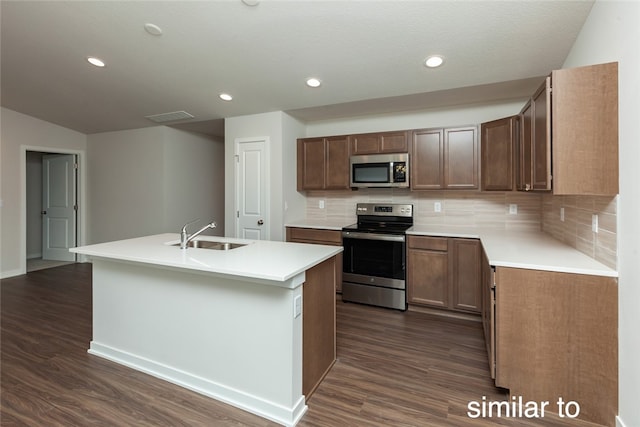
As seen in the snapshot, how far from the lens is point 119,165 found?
5379 millimetres

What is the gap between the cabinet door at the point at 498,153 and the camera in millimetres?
2902

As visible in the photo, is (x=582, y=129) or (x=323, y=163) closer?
(x=582, y=129)

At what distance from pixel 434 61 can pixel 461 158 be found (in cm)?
118

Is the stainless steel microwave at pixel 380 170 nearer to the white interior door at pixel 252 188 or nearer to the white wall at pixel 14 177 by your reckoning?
the white interior door at pixel 252 188

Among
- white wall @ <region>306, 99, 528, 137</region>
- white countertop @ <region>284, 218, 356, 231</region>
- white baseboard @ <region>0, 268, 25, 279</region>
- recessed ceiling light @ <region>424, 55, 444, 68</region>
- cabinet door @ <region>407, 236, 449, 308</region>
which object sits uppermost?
recessed ceiling light @ <region>424, 55, 444, 68</region>

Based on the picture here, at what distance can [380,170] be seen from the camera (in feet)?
12.4

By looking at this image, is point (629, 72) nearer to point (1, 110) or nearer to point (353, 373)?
point (353, 373)

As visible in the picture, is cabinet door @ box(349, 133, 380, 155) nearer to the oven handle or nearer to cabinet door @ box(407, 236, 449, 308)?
the oven handle

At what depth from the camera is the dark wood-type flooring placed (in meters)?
1.80

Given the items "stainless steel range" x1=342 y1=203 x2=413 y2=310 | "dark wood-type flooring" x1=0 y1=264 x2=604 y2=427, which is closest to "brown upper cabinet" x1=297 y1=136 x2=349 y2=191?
"stainless steel range" x1=342 y1=203 x2=413 y2=310

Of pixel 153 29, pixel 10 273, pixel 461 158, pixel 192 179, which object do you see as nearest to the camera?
pixel 153 29

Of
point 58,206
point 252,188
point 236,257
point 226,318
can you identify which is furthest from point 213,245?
point 58,206

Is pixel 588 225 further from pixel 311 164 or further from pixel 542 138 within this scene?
pixel 311 164

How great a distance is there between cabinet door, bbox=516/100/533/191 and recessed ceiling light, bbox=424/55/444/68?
0.79m
